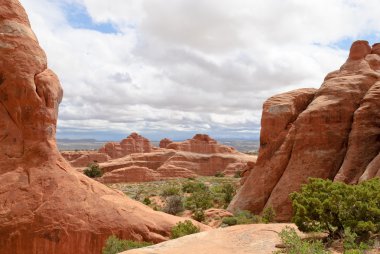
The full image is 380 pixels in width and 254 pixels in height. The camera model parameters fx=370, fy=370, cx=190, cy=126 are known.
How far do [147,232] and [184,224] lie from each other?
6.61 feet

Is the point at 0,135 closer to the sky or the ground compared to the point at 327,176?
closer to the sky

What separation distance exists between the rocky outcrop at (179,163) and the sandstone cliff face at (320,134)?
46.6 m

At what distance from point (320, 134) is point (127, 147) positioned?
96.8m

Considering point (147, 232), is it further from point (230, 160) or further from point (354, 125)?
point (230, 160)

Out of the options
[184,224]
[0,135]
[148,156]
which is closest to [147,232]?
[184,224]

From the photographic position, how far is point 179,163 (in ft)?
293

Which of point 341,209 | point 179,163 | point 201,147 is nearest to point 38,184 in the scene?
point 341,209

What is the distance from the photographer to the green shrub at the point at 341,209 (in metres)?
12.9

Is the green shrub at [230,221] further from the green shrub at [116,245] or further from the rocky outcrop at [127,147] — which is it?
the rocky outcrop at [127,147]

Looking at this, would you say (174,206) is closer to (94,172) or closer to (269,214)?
(269,214)

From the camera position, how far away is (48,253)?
60.0 ft

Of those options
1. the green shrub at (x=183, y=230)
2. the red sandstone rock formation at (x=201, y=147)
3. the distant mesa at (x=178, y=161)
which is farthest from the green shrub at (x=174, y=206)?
the red sandstone rock formation at (x=201, y=147)

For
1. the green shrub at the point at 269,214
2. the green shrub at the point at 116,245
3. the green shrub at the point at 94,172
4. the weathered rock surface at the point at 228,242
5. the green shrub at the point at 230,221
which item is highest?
the weathered rock surface at the point at 228,242

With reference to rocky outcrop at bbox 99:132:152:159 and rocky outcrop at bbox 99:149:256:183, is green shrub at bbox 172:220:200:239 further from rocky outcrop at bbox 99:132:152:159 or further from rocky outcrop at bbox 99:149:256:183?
rocky outcrop at bbox 99:132:152:159
